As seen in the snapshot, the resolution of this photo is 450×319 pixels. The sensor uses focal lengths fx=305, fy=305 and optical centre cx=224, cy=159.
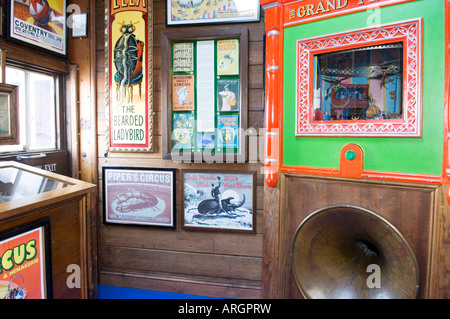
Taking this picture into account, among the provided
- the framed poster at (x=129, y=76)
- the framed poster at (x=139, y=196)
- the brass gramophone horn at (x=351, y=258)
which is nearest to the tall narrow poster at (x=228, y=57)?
the framed poster at (x=129, y=76)

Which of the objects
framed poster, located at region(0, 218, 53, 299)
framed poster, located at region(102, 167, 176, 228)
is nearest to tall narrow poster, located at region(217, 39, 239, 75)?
framed poster, located at region(102, 167, 176, 228)

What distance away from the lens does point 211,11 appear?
2.09m

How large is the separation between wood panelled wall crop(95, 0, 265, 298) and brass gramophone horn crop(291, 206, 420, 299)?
642 millimetres

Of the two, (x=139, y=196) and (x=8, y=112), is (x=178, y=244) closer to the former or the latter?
(x=139, y=196)

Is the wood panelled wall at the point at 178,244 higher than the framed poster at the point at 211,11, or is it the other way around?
the framed poster at the point at 211,11

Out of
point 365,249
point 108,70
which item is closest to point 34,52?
point 108,70

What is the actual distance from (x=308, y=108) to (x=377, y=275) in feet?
2.74

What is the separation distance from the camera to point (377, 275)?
138cm

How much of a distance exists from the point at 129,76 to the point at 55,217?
1307 millimetres

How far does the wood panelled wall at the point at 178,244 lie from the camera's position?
210cm

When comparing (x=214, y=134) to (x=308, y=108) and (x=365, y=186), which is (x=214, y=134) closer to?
(x=308, y=108)

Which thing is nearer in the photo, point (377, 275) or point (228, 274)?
point (377, 275)

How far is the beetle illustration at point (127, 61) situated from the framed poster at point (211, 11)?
293 mm

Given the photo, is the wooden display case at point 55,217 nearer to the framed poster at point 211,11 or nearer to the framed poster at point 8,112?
the framed poster at point 8,112
